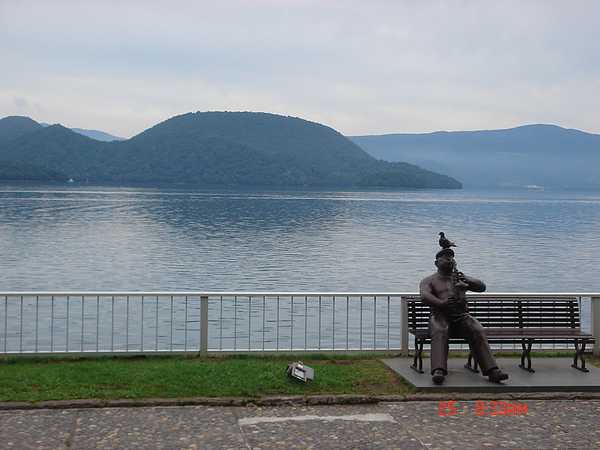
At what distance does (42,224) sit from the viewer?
70.6 metres

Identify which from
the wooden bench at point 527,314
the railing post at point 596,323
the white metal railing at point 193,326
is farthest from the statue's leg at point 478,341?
the white metal railing at point 193,326

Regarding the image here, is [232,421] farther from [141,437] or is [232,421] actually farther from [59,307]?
[59,307]

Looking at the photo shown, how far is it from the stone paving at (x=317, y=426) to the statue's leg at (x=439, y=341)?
64cm

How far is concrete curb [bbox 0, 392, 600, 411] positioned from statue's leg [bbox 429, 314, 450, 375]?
0.46 meters

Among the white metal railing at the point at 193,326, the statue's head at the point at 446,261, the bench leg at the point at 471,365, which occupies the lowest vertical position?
the white metal railing at the point at 193,326

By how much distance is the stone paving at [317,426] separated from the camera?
622 cm

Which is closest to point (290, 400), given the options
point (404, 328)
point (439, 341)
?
point (439, 341)

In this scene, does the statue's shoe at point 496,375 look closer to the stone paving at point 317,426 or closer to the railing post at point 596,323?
the stone paving at point 317,426

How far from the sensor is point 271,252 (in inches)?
1961

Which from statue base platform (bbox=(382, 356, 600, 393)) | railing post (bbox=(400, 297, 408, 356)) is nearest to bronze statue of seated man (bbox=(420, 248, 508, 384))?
statue base platform (bbox=(382, 356, 600, 393))

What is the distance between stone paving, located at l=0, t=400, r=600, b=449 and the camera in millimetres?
6223

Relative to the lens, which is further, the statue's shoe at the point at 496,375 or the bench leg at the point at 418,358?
the bench leg at the point at 418,358

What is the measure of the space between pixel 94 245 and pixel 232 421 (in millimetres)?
49324

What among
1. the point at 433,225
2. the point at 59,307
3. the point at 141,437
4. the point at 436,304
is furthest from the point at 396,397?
the point at 433,225
